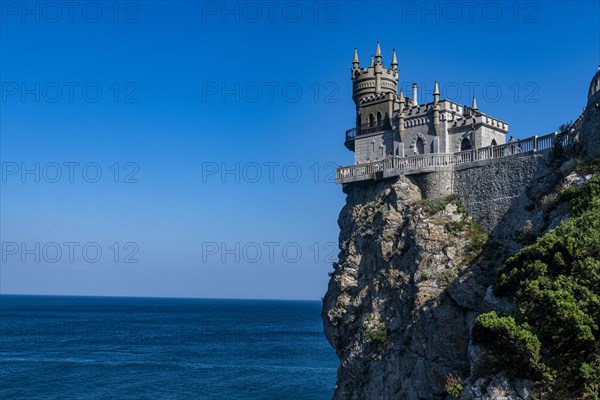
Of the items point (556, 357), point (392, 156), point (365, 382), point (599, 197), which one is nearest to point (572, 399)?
point (556, 357)

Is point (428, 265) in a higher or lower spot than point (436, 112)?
lower

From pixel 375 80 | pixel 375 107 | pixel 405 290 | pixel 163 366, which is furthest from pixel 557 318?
pixel 163 366

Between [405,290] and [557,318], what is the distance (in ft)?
47.4

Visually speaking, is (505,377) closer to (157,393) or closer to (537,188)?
(537,188)

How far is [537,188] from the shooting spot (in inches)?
1131

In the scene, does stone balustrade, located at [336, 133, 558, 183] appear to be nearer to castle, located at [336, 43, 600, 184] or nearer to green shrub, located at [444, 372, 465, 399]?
castle, located at [336, 43, 600, 184]

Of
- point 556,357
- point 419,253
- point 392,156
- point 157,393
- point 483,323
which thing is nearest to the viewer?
point 556,357

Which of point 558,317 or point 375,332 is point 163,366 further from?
point 558,317

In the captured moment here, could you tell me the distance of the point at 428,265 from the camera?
1238 inches

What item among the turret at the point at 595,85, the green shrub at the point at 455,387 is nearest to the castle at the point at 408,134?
the turret at the point at 595,85

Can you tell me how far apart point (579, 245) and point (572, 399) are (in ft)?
16.9

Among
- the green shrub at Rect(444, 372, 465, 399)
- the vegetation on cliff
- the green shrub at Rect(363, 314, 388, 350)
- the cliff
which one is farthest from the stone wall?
the green shrub at Rect(444, 372, 465, 399)

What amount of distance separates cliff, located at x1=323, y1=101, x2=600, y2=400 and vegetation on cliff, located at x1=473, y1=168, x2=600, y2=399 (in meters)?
1.49

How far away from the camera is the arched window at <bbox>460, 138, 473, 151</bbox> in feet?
120
